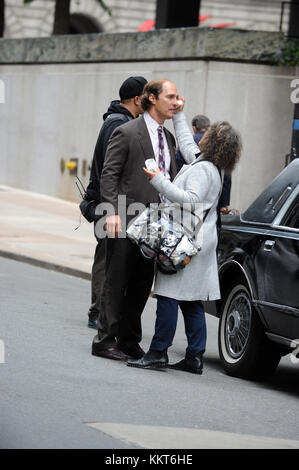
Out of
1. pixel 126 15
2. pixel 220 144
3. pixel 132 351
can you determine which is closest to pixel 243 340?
pixel 132 351

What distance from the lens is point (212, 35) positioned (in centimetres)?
1984

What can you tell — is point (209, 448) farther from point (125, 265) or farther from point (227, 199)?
point (227, 199)

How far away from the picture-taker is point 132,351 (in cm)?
856

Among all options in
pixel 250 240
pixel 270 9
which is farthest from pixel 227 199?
pixel 270 9

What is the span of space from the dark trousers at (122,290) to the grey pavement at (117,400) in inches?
10.1

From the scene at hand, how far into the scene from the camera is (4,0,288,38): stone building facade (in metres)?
45.1

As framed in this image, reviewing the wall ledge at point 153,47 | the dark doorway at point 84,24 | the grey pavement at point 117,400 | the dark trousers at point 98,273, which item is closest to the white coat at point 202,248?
the grey pavement at point 117,400

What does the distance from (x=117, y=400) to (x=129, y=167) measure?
191 cm

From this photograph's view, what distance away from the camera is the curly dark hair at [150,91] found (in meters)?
8.19

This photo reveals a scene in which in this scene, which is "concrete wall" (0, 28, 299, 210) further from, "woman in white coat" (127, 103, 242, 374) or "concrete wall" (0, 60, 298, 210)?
"woman in white coat" (127, 103, 242, 374)

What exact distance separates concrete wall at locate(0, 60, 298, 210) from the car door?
11.7 meters

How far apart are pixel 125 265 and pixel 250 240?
0.95 metres

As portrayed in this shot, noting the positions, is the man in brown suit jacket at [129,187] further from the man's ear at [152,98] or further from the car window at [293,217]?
the car window at [293,217]
